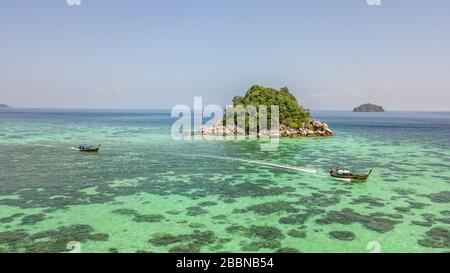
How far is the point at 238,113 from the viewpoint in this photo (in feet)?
324

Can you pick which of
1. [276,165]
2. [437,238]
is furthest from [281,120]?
[437,238]

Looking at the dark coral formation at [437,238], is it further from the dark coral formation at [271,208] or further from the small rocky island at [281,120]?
the small rocky island at [281,120]

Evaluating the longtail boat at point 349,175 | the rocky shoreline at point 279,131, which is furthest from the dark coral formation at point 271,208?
the rocky shoreline at point 279,131

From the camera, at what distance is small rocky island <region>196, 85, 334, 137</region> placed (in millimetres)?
96000

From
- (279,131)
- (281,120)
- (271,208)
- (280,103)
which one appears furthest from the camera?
(280,103)

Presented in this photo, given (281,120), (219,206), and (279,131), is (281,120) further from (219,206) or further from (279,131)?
(219,206)

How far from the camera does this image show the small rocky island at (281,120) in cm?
9600

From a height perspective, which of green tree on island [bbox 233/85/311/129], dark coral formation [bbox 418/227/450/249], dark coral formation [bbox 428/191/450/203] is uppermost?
green tree on island [bbox 233/85/311/129]

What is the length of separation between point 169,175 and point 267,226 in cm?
2132

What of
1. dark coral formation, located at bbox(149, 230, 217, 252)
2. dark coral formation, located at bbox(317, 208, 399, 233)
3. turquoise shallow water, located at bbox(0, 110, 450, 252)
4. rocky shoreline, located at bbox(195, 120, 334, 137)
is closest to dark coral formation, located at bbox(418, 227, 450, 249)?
turquoise shallow water, located at bbox(0, 110, 450, 252)

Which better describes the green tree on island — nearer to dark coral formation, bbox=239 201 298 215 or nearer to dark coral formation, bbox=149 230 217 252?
dark coral formation, bbox=239 201 298 215

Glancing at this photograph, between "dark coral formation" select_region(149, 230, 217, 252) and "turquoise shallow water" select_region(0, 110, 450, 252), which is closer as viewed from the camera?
"dark coral formation" select_region(149, 230, 217, 252)

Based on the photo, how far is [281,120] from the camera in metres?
99.4
